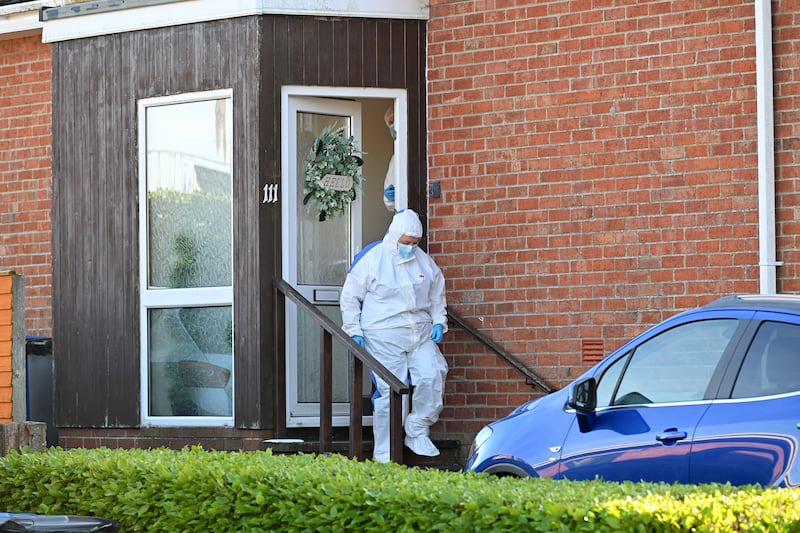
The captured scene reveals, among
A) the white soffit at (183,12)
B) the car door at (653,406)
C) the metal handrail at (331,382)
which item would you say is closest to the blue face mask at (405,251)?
the metal handrail at (331,382)

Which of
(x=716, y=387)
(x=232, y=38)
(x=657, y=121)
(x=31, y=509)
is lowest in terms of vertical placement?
(x=31, y=509)

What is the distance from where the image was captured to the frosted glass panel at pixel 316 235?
11352 mm

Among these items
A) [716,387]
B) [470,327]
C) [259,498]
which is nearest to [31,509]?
[259,498]

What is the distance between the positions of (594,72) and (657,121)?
635 mm

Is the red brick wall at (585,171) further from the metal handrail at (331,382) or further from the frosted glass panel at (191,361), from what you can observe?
the frosted glass panel at (191,361)

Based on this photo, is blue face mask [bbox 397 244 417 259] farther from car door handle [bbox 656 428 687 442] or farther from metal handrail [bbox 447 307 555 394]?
car door handle [bbox 656 428 687 442]

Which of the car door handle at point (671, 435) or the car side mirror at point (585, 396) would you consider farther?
the car side mirror at point (585, 396)

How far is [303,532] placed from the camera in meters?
6.04

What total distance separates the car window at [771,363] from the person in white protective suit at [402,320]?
3.97 metres

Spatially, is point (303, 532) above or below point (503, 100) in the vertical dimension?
below

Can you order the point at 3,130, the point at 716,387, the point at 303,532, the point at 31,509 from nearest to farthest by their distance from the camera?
the point at 303,532
the point at 716,387
the point at 31,509
the point at 3,130

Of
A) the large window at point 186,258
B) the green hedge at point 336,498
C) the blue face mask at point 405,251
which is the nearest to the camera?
the green hedge at point 336,498

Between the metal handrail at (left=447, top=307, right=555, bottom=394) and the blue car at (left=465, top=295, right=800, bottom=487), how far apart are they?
2.90 meters

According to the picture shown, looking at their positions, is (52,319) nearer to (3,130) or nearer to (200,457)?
(3,130)
